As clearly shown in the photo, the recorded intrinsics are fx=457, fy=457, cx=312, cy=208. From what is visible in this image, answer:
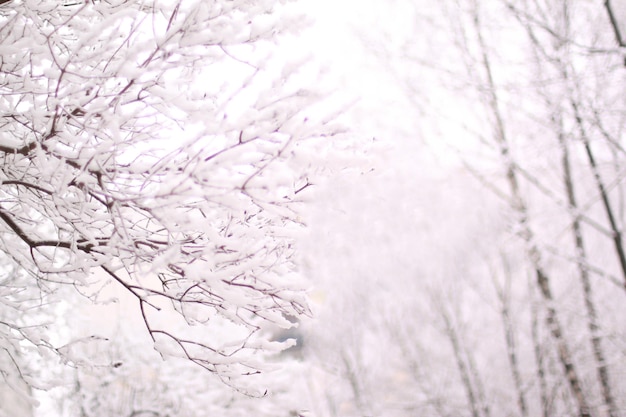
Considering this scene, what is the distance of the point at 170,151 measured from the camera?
1898mm

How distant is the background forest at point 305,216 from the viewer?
1903 mm

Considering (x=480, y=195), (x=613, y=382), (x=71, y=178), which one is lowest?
(x=613, y=382)

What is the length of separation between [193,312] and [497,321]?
7985mm

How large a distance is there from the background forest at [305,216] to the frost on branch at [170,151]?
0.02 meters

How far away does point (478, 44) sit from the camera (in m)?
6.79

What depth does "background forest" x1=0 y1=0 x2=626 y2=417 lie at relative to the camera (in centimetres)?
190

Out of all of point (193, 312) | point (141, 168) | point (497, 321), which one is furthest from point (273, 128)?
point (497, 321)

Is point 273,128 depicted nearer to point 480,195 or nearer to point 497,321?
point 480,195

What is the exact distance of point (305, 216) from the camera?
2326 millimetres

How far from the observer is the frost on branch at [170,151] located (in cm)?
174

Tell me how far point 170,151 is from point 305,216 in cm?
75

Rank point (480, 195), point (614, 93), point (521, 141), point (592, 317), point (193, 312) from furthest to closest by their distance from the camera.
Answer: point (480, 195) → point (521, 141) → point (592, 317) → point (614, 93) → point (193, 312)

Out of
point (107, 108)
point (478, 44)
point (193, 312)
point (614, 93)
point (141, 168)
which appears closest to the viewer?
point (107, 108)

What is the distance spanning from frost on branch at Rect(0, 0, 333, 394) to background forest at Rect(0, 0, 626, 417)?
16mm
